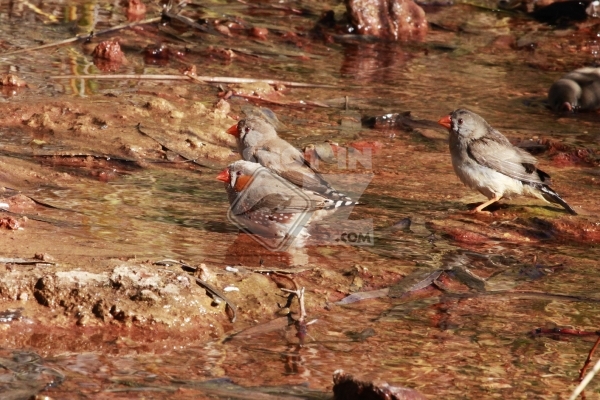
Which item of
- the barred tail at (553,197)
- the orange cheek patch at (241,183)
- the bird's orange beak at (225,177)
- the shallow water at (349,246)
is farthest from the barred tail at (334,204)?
the barred tail at (553,197)

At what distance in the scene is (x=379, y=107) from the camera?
10.7 metres

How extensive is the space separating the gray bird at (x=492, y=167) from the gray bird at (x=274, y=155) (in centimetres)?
118

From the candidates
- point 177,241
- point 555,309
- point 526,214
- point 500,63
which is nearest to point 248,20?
point 500,63

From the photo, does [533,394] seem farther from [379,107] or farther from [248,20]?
[248,20]

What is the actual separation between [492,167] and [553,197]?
20.8 inches

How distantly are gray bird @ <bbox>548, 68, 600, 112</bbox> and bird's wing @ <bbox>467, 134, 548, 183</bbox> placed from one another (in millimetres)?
2839

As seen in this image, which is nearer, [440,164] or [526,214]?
[526,214]

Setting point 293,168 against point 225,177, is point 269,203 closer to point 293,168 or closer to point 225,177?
point 225,177

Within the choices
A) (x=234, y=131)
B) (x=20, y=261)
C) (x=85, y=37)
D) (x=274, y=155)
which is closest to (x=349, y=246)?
(x=274, y=155)

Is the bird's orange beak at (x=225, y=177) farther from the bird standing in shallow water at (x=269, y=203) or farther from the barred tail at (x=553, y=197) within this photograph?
the barred tail at (x=553, y=197)

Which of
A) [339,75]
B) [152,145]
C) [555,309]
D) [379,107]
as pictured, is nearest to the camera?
[555,309]

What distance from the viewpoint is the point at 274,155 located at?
811 cm

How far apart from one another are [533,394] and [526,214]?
3656 millimetres

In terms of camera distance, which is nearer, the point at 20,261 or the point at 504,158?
the point at 20,261
